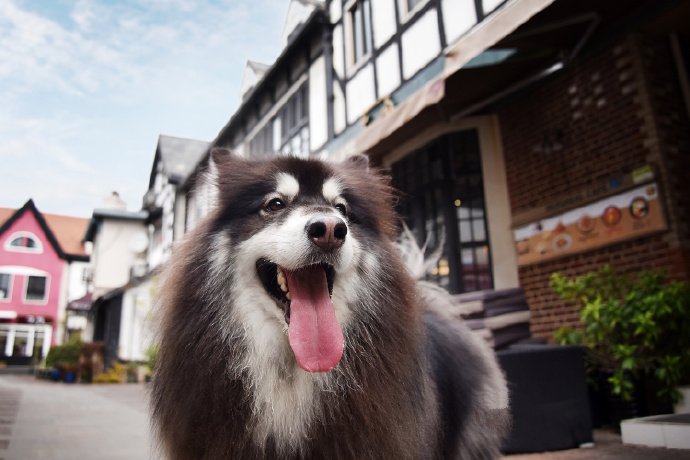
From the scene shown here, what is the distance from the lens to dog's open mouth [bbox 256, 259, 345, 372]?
73.7 inches

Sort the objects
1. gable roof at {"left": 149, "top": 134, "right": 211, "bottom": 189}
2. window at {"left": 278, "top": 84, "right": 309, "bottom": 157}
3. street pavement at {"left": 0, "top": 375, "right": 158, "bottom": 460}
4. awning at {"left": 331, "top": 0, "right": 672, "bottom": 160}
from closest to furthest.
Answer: street pavement at {"left": 0, "top": 375, "right": 158, "bottom": 460}
awning at {"left": 331, "top": 0, "right": 672, "bottom": 160}
window at {"left": 278, "top": 84, "right": 309, "bottom": 157}
gable roof at {"left": 149, "top": 134, "right": 211, "bottom": 189}

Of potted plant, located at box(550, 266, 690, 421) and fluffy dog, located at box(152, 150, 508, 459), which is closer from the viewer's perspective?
fluffy dog, located at box(152, 150, 508, 459)

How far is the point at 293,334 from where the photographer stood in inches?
74.2

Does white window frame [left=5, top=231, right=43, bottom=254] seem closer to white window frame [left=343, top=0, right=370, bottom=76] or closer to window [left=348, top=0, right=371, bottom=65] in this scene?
white window frame [left=343, top=0, right=370, bottom=76]

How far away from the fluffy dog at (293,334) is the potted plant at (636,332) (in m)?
2.68

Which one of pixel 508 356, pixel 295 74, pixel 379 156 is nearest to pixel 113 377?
pixel 295 74

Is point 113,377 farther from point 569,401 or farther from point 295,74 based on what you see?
point 569,401

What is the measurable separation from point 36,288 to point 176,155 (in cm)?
1613

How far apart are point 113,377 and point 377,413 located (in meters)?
16.1

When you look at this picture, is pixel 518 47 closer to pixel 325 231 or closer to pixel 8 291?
pixel 325 231

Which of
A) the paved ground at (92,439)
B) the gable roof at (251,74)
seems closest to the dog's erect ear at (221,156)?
the paved ground at (92,439)

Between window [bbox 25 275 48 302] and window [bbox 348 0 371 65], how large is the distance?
2921 centimetres

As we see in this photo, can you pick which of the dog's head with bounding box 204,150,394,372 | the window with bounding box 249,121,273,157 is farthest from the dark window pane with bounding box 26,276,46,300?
the dog's head with bounding box 204,150,394,372

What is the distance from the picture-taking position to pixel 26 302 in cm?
3005
